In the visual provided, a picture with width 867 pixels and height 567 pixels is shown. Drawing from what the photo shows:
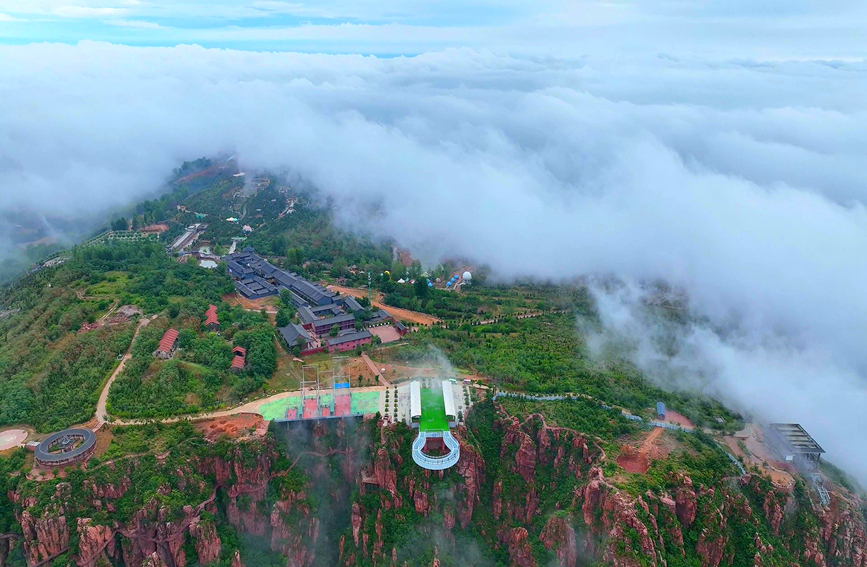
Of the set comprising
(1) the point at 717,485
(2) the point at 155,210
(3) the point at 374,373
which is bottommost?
(2) the point at 155,210

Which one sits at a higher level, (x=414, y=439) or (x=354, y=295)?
(x=414, y=439)

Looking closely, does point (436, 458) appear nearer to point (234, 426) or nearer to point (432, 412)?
point (432, 412)

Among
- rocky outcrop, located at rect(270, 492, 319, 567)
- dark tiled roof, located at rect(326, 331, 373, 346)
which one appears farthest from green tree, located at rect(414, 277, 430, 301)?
rocky outcrop, located at rect(270, 492, 319, 567)

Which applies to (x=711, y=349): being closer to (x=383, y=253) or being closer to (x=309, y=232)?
(x=383, y=253)

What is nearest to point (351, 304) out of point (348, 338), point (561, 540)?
point (348, 338)

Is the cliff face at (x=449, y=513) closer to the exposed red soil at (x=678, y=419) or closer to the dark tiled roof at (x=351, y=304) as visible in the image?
the exposed red soil at (x=678, y=419)

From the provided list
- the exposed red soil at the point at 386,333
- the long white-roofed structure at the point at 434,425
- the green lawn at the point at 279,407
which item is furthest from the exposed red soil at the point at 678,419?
the green lawn at the point at 279,407

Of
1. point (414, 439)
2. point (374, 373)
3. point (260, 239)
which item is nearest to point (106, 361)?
point (374, 373)
